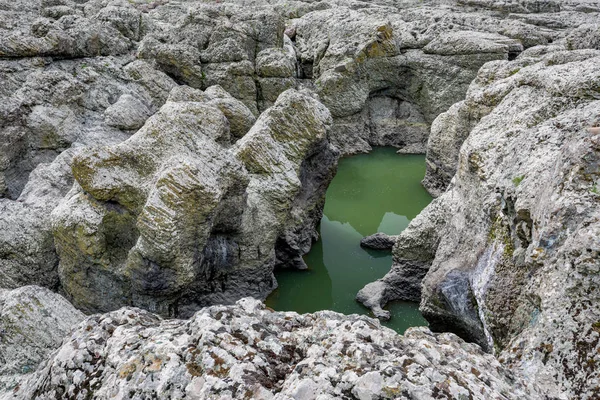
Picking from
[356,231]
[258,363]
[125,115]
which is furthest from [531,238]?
[125,115]

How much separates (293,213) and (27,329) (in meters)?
8.63

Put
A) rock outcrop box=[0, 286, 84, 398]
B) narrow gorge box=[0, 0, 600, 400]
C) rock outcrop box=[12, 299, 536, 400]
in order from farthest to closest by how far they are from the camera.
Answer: rock outcrop box=[0, 286, 84, 398] → narrow gorge box=[0, 0, 600, 400] → rock outcrop box=[12, 299, 536, 400]

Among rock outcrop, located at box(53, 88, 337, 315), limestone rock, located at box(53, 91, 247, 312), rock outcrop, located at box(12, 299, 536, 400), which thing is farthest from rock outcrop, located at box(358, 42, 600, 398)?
limestone rock, located at box(53, 91, 247, 312)

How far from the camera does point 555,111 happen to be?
29.2ft

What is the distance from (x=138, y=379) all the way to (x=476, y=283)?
5508mm

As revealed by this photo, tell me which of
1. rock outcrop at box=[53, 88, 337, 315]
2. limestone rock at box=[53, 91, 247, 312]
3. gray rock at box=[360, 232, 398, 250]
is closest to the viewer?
limestone rock at box=[53, 91, 247, 312]

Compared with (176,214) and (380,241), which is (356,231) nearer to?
(380,241)

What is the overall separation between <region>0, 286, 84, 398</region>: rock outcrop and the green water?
20.9 ft

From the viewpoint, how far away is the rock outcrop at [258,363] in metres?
3.80

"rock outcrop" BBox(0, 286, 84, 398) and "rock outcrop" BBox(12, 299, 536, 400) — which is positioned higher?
"rock outcrop" BBox(12, 299, 536, 400)

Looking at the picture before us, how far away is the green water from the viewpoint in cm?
1299

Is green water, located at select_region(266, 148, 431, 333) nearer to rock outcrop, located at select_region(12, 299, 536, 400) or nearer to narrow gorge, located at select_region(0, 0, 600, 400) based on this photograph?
narrow gorge, located at select_region(0, 0, 600, 400)

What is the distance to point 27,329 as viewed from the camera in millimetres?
7180

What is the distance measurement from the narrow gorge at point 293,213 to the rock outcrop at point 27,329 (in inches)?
1.4
